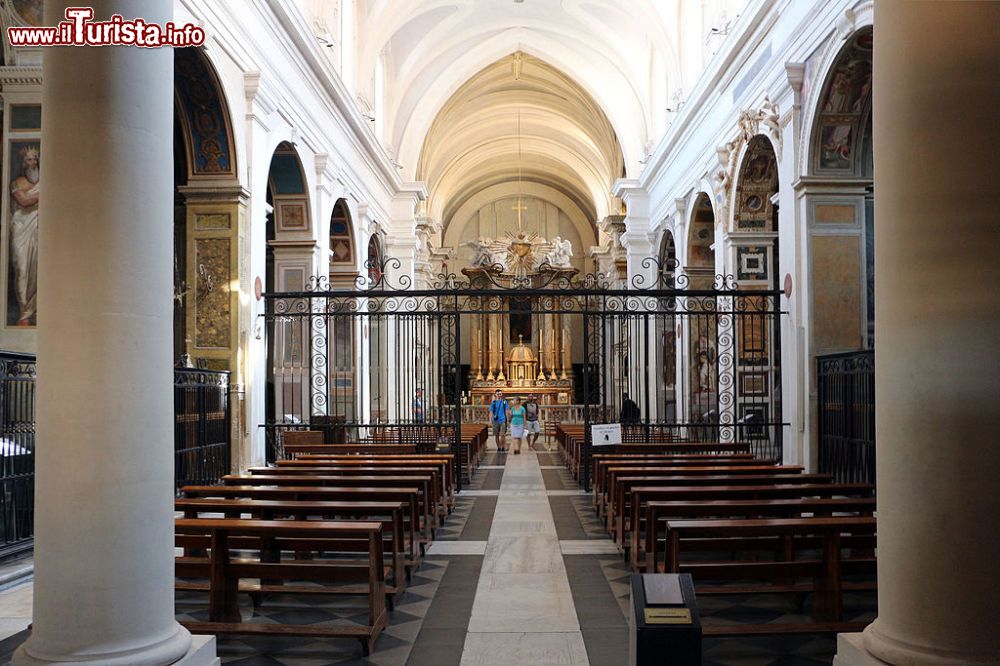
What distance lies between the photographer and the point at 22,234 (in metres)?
8.80

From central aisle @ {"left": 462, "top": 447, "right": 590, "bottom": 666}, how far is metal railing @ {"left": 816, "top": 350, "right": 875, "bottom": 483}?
3.23 metres

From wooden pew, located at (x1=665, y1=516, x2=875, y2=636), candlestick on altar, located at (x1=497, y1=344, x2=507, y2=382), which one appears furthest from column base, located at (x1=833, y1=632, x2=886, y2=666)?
candlestick on altar, located at (x1=497, y1=344, x2=507, y2=382)

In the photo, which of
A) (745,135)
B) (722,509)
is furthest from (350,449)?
(745,135)

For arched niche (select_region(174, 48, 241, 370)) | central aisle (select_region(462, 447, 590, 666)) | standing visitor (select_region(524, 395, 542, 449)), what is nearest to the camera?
central aisle (select_region(462, 447, 590, 666))

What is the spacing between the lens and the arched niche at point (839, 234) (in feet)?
35.0

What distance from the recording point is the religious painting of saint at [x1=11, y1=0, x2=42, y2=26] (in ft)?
28.4

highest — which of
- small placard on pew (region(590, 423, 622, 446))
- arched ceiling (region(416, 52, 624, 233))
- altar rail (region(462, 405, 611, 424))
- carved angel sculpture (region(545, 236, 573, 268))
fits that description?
arched ceiling (region(416, 52, 624, 233))

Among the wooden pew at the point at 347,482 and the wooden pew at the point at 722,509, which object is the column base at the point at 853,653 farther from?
the wooden pew at the point at 347,482

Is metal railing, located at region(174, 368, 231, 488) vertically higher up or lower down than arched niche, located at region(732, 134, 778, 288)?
lower down

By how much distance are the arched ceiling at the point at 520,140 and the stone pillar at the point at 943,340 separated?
2307 centimetres

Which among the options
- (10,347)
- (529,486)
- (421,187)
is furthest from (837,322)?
(421,187)

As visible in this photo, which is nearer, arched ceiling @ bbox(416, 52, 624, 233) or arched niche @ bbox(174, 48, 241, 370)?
arched niche @ bbox(174, 48, 241, 370)

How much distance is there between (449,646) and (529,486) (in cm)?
774

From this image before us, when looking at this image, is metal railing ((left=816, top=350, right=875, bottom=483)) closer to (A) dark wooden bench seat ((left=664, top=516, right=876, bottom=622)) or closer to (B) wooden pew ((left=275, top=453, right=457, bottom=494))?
(A) dark wooden bench seat ((left=664, top=516, right=876, bottom=622))
